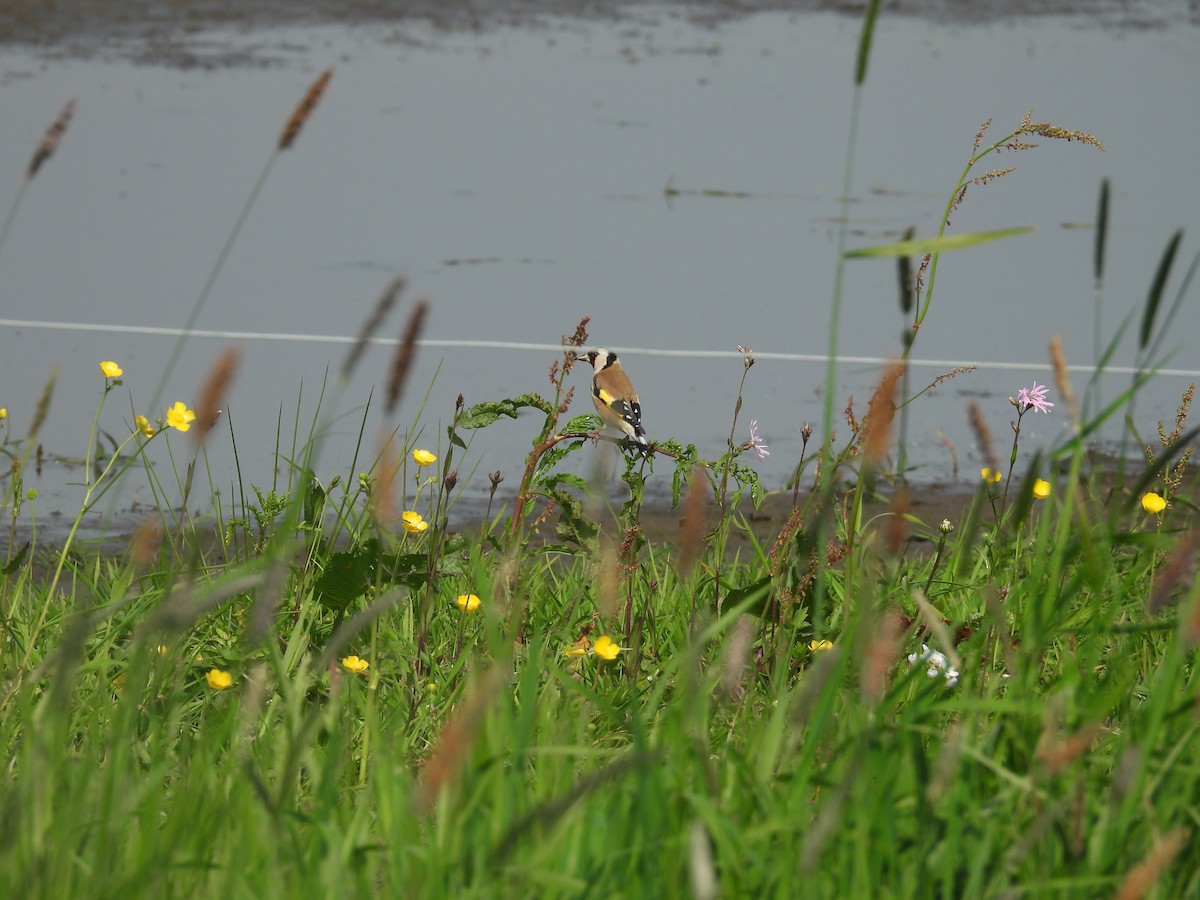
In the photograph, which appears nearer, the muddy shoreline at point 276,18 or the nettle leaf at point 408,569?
the nettle leaf at point 408,569

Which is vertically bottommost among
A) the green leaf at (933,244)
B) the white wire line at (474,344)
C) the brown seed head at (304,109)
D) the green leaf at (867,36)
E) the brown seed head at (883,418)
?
the white wire line at (474,344)

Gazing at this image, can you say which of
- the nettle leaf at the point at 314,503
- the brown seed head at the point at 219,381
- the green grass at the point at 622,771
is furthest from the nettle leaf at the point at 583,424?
the brown seed head at the point at 219,381

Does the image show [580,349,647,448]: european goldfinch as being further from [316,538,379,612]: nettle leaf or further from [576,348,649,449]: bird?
[316,538,379,612]: nettle leaf

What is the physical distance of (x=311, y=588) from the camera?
2246mm

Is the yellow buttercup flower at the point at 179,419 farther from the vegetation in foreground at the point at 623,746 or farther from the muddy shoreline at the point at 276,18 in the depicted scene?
the muddy shoreline at the point at 276,18

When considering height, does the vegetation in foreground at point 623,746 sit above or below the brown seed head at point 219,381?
below

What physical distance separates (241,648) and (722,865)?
105 cm

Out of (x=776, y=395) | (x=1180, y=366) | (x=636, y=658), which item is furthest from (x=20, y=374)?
(x=1180, y=366)

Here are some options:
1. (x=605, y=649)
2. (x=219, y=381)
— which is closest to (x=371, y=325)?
(x=219, y=381)

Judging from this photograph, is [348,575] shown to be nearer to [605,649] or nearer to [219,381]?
[605,649]

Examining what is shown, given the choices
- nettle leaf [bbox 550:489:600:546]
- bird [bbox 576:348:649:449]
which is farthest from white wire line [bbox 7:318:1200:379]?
nettle leaf [bbox 550:489:600:546]

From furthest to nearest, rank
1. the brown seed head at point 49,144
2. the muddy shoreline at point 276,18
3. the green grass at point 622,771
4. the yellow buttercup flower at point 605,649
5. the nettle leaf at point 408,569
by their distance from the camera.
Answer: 1. the muddy shoreline at point 276,18
2. the nettle leaf at point 408,569
3. the yellow buttercup flower at point 605,649
4. the brown seed head at point 49,144
5. the green grass at point 622,771

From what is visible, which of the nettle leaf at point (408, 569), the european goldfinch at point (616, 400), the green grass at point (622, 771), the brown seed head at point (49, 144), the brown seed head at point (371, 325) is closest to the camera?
the green grass at point (622, 771)

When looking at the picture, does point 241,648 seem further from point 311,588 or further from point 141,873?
point 141,873
